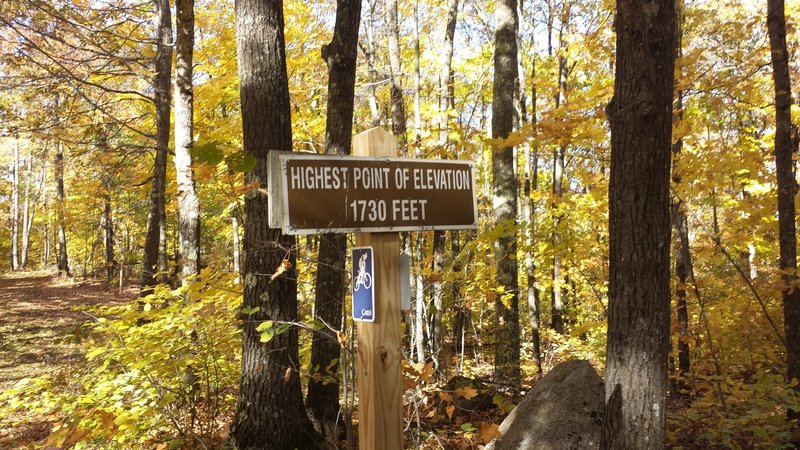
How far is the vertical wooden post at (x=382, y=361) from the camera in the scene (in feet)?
7.17

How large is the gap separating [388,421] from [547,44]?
572 inches

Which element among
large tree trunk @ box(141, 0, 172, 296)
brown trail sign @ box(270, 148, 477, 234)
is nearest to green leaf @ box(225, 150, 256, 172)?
brown trail sign @ box(270, 148, 477, 234)

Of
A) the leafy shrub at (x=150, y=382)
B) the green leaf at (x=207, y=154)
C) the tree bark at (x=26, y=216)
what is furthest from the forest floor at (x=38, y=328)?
the tree bark at (x=26, y=216)

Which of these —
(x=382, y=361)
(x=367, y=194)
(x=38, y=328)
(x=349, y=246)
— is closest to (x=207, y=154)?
(x=367, y=194)

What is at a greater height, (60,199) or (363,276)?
(60,199)

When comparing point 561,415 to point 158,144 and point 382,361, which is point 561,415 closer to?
point 382,361

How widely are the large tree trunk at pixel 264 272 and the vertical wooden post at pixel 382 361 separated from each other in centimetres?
197

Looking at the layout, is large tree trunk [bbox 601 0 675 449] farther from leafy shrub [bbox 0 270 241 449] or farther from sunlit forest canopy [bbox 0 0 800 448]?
leafy shrub [bbox 0 270 241 449]

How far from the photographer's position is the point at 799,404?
13.5 feet

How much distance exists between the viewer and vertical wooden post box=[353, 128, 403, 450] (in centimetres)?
219

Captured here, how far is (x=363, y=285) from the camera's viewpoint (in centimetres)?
230

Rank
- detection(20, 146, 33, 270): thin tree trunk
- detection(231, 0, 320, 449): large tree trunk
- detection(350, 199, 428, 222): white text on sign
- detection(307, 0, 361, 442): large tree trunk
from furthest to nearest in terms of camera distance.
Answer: detection(20, 146, 33, 270): thin tree trunk < detection(307, 0, 361, 442): large tree trunk < detection(231, 0, 320, 449): large tree trunk < detection(350, 199, 428, 222): white text on sign

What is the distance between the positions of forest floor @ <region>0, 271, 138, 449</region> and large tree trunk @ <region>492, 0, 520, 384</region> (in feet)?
16.3

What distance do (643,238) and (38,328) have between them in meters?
14.7
